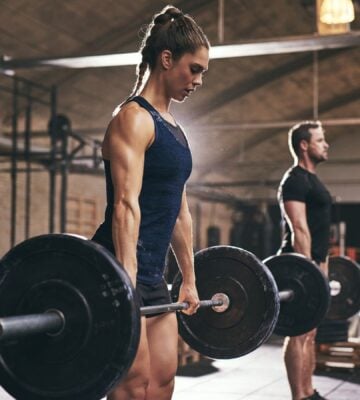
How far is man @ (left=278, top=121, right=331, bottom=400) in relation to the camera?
351 centimetres

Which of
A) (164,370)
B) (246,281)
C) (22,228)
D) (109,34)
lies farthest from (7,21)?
(164,370)

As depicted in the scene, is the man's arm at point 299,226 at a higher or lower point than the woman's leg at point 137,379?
higher

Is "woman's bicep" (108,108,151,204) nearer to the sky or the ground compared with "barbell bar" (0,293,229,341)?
nearer to the sky

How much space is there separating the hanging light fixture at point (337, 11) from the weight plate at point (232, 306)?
289 cm

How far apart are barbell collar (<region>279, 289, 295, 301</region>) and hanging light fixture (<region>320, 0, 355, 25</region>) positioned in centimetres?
241

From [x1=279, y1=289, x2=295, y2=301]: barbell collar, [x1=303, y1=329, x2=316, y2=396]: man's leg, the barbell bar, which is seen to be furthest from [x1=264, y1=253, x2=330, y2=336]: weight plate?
the barbell bar

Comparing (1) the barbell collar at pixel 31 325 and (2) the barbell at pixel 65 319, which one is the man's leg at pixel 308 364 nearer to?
(2) the barbell at pixel 65 319

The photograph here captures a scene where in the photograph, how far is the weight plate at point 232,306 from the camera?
254 centimetres

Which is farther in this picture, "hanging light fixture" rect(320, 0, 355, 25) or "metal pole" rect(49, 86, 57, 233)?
"metal pole" rect(49, 86, 57, 233)

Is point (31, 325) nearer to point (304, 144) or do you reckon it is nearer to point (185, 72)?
point (185, 72)

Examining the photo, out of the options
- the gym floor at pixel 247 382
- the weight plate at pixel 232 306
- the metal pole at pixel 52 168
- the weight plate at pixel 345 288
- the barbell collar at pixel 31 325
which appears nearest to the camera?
the barbell collar at pixel 31 325

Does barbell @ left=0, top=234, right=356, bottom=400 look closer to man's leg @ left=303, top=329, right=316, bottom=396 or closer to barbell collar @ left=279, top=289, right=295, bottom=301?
barbell collar @ left=279, top=289, right=295, bottom=301

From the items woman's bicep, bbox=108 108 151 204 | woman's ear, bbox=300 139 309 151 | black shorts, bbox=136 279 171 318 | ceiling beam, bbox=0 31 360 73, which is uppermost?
→ ceiling beam, bbox=0 31 360 73

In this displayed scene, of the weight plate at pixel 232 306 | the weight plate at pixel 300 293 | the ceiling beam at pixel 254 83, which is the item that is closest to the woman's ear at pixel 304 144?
the weight plate at pixel 300 293
